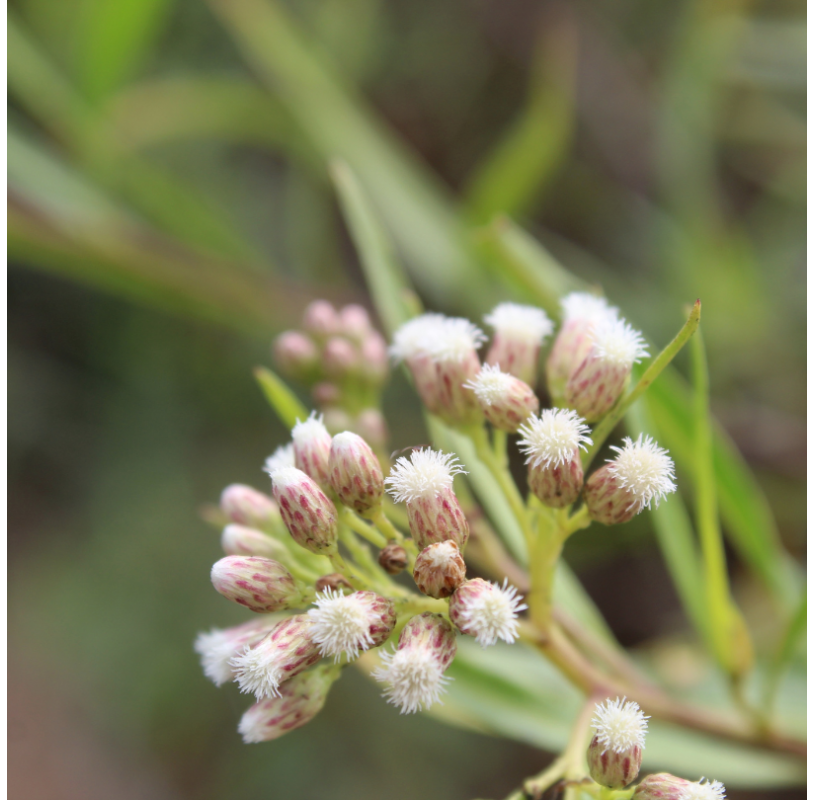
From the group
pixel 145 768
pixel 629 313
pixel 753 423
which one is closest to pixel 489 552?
pixel 629 313

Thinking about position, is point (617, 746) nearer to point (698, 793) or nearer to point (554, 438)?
point (698, 793)

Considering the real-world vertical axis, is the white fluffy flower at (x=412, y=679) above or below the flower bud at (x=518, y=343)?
below

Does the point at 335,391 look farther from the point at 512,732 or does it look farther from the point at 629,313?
the point at 629,313

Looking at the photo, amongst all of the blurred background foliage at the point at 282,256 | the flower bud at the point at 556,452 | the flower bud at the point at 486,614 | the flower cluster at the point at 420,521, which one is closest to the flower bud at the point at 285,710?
the flower cluster at the point at 420,521

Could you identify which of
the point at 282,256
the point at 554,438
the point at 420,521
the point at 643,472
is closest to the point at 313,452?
the point at 420,521

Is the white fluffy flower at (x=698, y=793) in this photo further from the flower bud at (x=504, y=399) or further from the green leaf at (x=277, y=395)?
the green leaf at (x=277, y=395)

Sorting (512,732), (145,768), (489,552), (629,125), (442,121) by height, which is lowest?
(145,768)

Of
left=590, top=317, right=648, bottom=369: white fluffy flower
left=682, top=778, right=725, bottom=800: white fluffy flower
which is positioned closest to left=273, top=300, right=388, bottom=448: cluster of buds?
left=590, top=317, right=648, bottom=369: white fluffy flower
